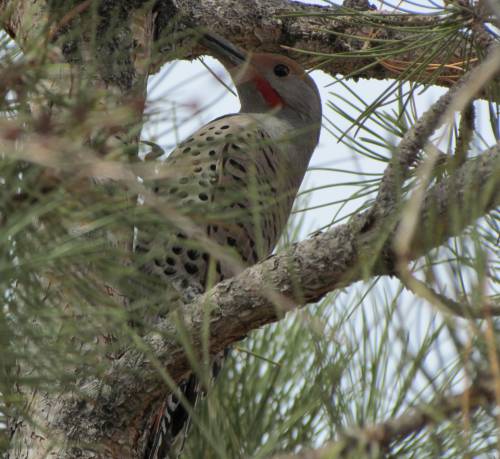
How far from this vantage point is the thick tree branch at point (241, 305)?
2.14 meters

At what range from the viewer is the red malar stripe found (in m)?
4.91

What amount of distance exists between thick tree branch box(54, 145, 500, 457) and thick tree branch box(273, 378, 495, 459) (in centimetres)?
46

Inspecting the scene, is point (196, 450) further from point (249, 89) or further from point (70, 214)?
point (249, 89)

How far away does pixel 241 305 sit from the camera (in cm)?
245

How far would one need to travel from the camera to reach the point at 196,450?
3.12 m

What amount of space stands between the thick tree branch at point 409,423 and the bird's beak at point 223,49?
2203 mm

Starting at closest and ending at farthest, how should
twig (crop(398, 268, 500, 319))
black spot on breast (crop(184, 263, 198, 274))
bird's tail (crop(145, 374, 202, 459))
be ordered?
twig (crop(398, 268, 500, 319)), bird's tail (crop(145, 374, 202, 459)), black spot on breast (crop(184, 263, 198, 274))

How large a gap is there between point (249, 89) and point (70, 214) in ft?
11.4

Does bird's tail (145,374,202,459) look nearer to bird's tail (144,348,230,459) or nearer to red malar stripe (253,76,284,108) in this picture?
bird's tail (144,348,230,459)

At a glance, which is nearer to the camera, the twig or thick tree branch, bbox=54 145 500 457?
the twig

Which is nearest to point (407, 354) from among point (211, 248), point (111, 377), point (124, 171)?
point (211, 248)

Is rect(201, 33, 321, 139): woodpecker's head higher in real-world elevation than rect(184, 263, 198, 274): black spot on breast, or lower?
higher

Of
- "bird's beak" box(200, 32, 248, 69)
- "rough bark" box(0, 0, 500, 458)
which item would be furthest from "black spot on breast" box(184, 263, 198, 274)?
"rough bark" box(0, 0, 500, 458)

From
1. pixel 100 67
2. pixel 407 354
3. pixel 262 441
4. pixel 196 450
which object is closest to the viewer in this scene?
pixel 407 354
